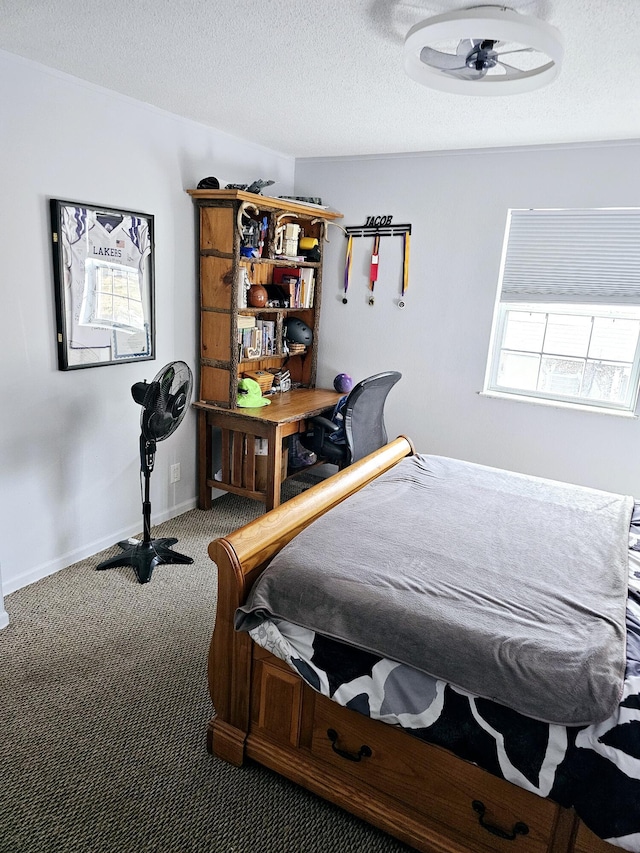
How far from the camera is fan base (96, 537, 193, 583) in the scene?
2895mm

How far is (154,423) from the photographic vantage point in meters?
2.82

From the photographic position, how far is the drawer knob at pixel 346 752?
1597 mm

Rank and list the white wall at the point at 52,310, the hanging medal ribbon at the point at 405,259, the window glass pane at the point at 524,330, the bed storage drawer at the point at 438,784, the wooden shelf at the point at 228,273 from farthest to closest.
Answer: the hanging medal ribbon at the point at 405,259
the window glass pane at the point at 524,330
the wooden shelf at the point at 228,273
the white wall at the point at 52,310
the bed storage drawer at the point at 438,784

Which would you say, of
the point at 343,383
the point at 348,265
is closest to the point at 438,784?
the point at 343,383

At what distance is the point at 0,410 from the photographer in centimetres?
253

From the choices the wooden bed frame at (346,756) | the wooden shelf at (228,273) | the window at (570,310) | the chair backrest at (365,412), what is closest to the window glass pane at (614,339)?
the window at (570,310)

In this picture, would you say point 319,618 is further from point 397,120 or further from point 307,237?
point 307,237

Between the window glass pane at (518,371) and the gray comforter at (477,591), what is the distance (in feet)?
4.92

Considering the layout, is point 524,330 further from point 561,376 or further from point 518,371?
point 561,376

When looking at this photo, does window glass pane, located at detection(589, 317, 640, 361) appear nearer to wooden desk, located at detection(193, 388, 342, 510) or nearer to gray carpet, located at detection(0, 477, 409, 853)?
wooden desk, located at detection(193, 388, 342, 510)

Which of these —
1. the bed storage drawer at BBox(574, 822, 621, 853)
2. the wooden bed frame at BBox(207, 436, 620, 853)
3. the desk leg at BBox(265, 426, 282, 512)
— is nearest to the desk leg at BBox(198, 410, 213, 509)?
the desk leg at BBox(265, 426, 282, 512)

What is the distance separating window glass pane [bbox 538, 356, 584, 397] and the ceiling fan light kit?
1.85m

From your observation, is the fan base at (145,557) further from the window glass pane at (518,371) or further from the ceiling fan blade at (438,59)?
the ceiling fan blade at (438,59)

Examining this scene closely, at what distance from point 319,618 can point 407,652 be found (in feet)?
0.85
